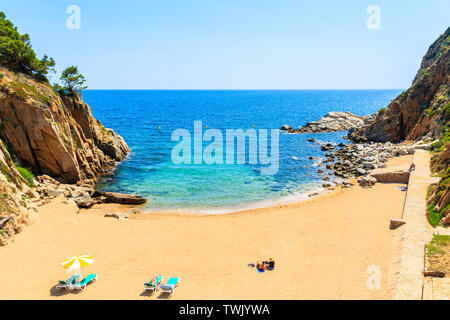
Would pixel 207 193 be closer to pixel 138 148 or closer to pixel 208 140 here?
pixel 138 148

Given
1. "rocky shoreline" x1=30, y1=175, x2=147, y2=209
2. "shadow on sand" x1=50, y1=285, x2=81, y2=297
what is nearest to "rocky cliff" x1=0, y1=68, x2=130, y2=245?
"rocky shoreline" x1=30, y1=175, x2=147, y2=209

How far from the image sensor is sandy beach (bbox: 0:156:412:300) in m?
18.6

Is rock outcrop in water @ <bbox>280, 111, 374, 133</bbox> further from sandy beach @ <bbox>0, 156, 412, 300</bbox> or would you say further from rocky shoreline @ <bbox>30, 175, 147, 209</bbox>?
rocky shoreline @ <bbox>30, 175, 147, 209</bbox>

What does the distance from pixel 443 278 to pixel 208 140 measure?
65567 mm

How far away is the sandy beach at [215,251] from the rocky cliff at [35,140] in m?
4.35

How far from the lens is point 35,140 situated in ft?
122

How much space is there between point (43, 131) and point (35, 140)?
57.8 inches

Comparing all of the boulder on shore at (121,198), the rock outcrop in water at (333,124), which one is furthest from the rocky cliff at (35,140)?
the rock outcrop in water at (333,124)

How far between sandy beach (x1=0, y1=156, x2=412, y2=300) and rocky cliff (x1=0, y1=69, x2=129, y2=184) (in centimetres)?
872

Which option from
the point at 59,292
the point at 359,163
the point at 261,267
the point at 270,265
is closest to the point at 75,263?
the point at 59,292

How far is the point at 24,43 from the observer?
4106 cm

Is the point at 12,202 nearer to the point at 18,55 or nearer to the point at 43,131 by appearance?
the point at 43,131

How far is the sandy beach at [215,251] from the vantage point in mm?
18578

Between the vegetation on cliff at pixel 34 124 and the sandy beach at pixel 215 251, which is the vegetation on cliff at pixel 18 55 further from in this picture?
the sandy beach at pixel 215 251
